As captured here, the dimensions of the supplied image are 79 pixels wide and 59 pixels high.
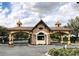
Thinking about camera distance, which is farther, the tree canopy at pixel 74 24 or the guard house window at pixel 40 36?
the guard house window at pixel 40 36

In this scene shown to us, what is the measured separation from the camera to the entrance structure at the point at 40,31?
1093cm

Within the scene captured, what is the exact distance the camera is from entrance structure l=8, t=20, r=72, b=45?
10.9m

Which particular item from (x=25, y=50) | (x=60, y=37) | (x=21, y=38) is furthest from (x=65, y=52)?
(x=21, y=38)

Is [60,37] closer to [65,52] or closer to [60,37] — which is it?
[60,37]

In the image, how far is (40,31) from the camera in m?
11.0

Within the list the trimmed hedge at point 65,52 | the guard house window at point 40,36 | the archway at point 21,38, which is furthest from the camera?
the guard house window at point 40,36

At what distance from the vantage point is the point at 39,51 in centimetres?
1095

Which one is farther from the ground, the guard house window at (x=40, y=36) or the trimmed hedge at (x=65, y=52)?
the guard house window at (x=40, y=36)

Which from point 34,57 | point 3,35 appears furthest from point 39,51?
point 3,35

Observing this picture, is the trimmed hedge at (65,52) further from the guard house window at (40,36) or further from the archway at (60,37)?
the guard house window at (40,36)

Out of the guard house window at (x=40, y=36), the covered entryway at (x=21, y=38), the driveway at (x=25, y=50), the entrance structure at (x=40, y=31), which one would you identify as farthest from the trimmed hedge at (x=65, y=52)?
the covered entryway at (x=21, y=38)

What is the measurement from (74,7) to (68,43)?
974mm

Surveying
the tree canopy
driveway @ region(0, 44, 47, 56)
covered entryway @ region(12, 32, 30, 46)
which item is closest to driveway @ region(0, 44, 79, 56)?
driveway @ region(0, 44, 47, 56)

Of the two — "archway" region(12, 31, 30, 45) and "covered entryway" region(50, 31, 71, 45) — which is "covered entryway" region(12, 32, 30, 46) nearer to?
"archway" region(12, 31, 30, 45)
